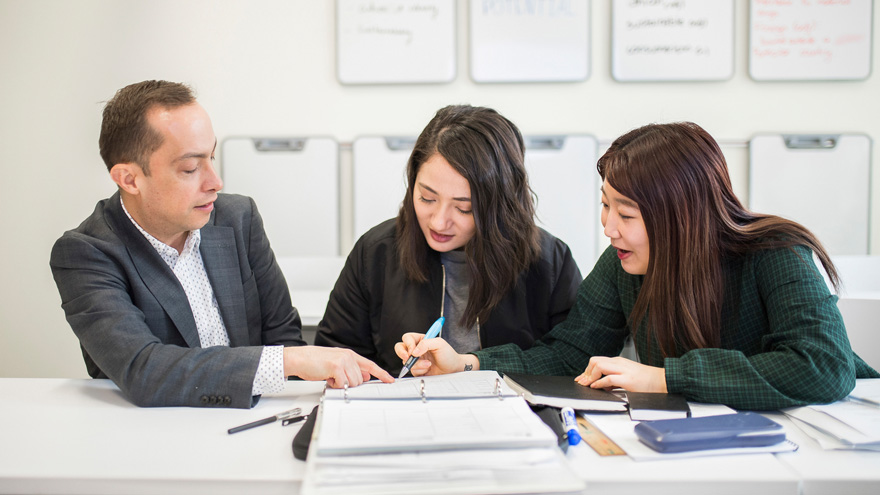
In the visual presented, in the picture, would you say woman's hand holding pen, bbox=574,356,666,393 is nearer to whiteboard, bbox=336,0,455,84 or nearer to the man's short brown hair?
the man's short brown hair

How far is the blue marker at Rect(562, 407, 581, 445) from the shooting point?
3.21 ft

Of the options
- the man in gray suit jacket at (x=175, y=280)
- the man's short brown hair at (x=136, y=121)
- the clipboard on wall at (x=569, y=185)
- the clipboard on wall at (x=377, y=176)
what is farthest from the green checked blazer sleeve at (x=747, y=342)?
the clipboard on wall at (x=377, y=176)

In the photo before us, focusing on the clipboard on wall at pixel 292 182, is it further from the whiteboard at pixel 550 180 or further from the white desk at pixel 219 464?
the white desk at pixel 219 464

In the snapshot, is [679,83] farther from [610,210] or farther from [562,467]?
[562,467]

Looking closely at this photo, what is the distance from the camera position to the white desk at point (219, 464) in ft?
2.80

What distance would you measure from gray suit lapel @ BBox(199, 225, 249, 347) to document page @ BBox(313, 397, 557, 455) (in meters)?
0.70

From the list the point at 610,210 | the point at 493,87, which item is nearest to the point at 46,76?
the point at 493,87

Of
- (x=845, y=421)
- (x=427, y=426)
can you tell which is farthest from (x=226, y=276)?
(x=845, y=421)

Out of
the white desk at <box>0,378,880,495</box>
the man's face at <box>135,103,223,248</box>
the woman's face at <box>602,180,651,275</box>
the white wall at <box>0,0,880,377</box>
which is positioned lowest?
the white desk at <box>0,378,880,495</box>

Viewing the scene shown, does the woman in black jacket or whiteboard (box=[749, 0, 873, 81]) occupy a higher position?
whiteboard (box=[749, 0, 873, 81])

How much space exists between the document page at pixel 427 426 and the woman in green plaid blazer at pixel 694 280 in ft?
0.99

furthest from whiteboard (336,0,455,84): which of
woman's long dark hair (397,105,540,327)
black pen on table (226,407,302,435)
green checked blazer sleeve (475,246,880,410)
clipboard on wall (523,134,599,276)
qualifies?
black pen on table (226,407,302,435)

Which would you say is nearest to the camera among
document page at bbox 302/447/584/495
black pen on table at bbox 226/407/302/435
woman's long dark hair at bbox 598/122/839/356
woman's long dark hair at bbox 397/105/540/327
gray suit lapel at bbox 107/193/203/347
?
document page at bbox 302/447/584/495

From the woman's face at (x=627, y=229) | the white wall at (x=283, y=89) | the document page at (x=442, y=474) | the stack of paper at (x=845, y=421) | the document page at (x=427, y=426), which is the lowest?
the stack of paper at (x=845, y=421)
